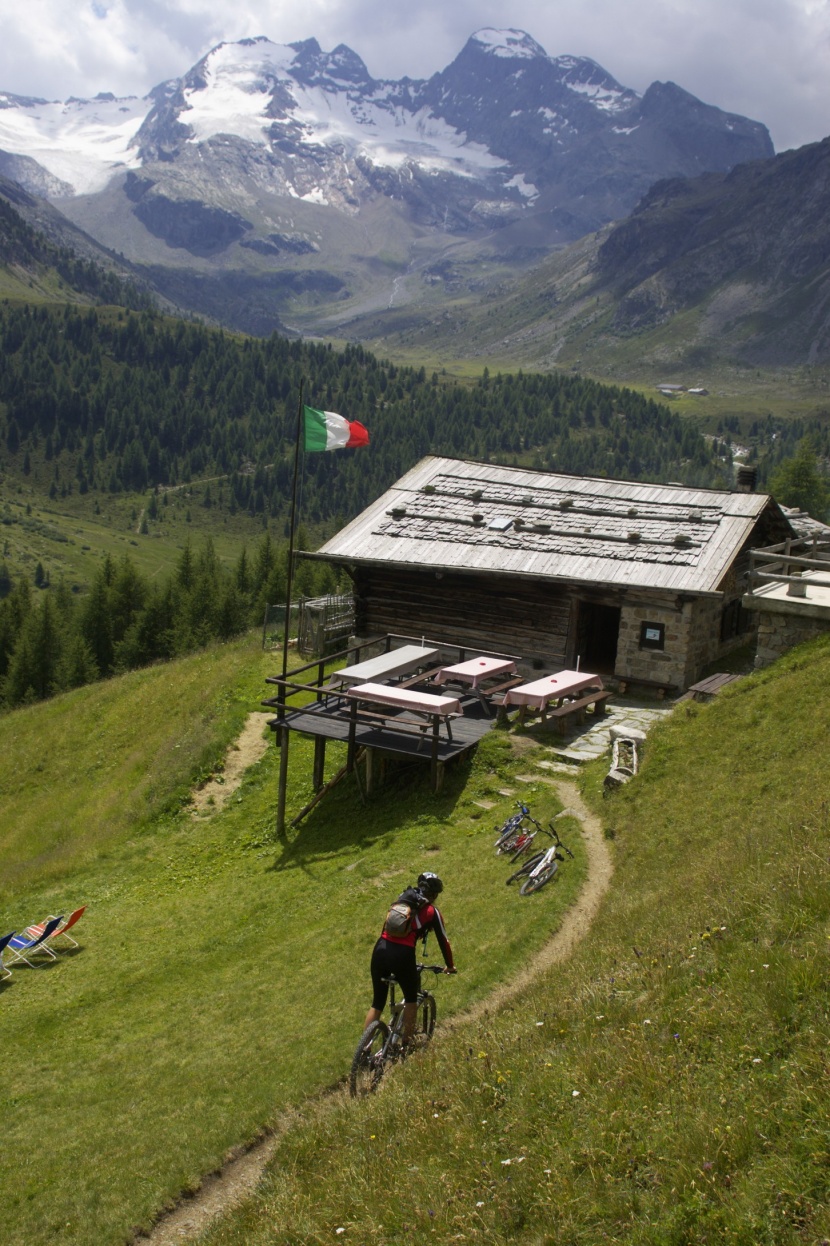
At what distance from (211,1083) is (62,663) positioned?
6608 cm

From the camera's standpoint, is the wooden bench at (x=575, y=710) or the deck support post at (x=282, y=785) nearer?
the deck support post at (x=282, y=785)

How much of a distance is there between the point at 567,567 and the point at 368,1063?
19144 mm

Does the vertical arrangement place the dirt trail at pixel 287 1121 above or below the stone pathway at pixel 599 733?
below

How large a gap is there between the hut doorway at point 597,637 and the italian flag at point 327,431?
9173 mm

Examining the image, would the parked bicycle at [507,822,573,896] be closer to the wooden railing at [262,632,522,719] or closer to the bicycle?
the bicycle

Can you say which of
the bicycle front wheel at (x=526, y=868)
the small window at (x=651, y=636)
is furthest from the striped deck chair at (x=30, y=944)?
the small window at (x=651, y=636)

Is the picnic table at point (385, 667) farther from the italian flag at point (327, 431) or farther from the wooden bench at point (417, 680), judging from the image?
the italian flag at point (327, 431)

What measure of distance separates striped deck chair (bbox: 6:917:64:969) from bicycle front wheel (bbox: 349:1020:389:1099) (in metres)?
9.93

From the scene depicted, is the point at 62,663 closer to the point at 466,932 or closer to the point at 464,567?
the point at 464,567

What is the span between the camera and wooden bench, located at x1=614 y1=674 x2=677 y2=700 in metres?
26.9

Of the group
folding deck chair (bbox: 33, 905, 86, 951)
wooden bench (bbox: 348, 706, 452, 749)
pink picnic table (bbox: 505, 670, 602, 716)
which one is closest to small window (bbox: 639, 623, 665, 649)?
pink picnic table (bbox: 505, 670, 602, 716)

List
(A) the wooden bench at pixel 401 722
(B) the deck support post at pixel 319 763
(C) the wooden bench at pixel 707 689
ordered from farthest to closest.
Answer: (B) the deck support post at pixel 319 763 < (C) the wooden bench at pixel 707 689 < (A) the wooden bench at pixel 401 722

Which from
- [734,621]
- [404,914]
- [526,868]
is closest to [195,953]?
[526,868]

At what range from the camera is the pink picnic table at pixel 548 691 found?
22.5 m
